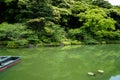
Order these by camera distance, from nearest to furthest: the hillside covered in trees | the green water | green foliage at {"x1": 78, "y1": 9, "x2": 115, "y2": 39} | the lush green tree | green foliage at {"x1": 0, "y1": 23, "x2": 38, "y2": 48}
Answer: the green water → green foliage at {"x1": 0, "y1": 23, "x2": 38, "y2": 48} → the hillside covered in trees → green foliage at {"x1": 78, "y1": 9, "x2": 115, "y2": 39} → the lush green tree

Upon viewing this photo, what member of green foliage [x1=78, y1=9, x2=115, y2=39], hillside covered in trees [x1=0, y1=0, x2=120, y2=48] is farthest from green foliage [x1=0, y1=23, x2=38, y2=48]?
green foliage [x1=78, y1=9, x2=115, y2=39]

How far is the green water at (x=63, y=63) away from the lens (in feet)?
33.7

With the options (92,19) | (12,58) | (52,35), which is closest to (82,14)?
(92,19)

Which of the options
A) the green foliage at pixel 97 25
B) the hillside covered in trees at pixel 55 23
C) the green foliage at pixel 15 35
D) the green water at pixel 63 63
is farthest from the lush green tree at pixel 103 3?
the green foliage at pixel 15 35

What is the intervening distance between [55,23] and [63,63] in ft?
25.7

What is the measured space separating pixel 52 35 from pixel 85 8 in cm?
456

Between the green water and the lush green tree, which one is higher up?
the lush green tree

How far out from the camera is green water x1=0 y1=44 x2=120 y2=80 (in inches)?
404

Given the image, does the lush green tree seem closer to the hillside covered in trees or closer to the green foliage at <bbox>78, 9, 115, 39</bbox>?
the hillside covered in trees

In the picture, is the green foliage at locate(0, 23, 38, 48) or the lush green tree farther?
the lush green tree

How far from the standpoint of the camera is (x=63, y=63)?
12594 millimetres

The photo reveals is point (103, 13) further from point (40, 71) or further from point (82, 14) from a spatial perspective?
point (40, 71)

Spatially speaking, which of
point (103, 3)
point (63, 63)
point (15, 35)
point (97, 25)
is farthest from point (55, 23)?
point (63, 63)

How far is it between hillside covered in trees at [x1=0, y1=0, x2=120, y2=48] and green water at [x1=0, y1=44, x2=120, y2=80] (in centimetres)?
167
